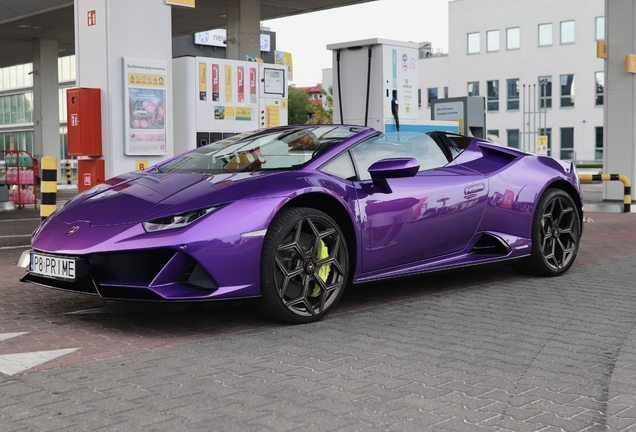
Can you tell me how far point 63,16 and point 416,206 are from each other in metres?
21.7

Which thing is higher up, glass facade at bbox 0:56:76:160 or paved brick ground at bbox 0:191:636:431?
glass facade at bbox 0:56:76:160

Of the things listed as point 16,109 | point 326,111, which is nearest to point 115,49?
point 16,109

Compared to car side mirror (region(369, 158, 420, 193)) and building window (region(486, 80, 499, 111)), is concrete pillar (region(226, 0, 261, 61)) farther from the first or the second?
building window (region(486, 80, 499, 111))

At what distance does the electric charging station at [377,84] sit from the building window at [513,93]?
44742 millimetres

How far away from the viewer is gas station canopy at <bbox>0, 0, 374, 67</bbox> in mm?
20136

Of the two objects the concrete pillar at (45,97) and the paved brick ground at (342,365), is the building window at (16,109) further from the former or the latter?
the paved brick ground at (342,365)

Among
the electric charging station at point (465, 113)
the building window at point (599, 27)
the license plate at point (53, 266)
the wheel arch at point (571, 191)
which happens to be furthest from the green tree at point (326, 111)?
the license plate at point (53, 266)

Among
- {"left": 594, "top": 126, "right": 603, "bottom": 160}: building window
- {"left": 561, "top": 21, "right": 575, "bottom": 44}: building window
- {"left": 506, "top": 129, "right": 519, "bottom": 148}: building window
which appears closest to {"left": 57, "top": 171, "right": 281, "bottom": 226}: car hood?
{"left": 594, "top": 126, "right": 603, "bottom": 160}: building window

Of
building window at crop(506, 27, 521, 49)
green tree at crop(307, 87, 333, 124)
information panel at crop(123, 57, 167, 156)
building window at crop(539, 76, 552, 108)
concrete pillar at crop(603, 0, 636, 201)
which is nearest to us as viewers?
information panel at crop(123, 57, 167, 156)

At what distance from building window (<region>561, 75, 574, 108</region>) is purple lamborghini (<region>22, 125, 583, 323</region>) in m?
50.0

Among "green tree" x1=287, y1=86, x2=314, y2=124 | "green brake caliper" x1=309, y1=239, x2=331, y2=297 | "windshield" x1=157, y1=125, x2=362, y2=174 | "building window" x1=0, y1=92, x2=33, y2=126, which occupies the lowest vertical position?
"green brake caliper" x1=309, y1=239, x2=331, y2=297

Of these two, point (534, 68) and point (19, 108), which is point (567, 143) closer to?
point (534, 68)

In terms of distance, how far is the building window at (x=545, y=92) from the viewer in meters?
54.0

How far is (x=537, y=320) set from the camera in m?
4.85
